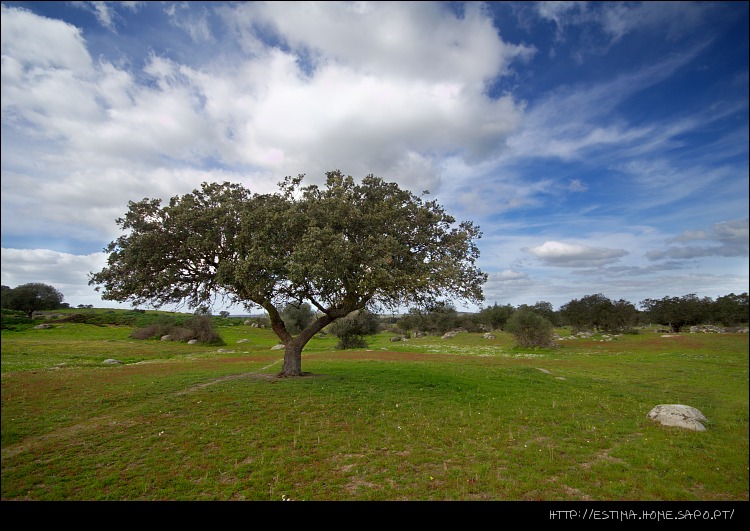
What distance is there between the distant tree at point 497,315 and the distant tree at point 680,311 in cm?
3465

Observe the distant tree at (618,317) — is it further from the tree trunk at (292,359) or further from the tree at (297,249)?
the tree trunk at (292,359)

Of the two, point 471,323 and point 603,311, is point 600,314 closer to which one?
point 603,311

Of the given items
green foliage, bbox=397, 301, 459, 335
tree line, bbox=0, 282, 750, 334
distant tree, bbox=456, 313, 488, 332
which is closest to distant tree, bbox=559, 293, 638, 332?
tree line, bbox=0, 282, 750, 334

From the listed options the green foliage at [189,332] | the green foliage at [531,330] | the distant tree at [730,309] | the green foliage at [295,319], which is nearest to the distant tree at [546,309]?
the distant tree at [730,309]

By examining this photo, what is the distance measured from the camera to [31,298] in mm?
84438

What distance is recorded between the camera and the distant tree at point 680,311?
271 ft

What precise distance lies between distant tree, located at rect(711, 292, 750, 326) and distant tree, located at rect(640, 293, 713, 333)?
1.42 metres

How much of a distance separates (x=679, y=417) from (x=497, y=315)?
94730 millimetres

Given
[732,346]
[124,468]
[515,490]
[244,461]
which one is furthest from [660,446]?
[732,346]

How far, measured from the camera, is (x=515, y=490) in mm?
8172
